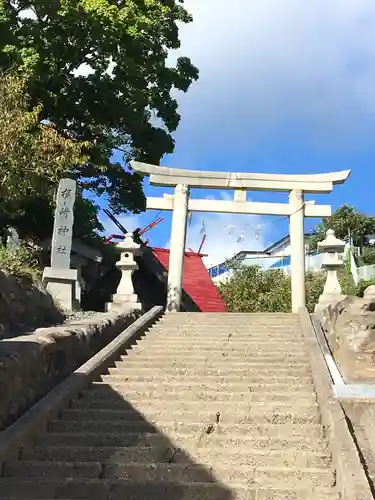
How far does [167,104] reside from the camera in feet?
57.5

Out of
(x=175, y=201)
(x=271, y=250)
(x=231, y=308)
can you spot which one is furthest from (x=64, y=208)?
(x=271, y=250)

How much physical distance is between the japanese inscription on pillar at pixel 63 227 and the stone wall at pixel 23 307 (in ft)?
4.42

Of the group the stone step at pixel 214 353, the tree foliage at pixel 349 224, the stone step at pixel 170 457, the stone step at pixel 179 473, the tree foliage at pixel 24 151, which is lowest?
the stone step at pixel 179 473

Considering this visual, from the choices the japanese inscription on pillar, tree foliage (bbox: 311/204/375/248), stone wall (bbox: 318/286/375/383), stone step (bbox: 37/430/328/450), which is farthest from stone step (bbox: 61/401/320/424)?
tree foliage (bbox: 311/204/375/248)

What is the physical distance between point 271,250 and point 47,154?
89.7 feet

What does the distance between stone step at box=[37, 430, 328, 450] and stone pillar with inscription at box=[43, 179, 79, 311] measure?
5.17 metres

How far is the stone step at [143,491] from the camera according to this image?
464cm

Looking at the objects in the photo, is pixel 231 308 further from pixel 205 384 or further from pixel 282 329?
pixel 205 384

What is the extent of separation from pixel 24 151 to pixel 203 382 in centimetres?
657

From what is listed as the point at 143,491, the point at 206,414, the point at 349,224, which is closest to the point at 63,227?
the point at 206,414

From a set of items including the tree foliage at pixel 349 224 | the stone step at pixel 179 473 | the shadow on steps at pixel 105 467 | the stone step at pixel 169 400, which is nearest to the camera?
the shadow on steps at pixel 105 467

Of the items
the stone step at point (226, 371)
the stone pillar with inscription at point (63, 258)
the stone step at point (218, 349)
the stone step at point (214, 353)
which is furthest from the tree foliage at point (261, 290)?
the stone step at point (226, 371)

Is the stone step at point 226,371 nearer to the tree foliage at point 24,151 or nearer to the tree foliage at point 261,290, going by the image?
the tree foliage at point 24,151

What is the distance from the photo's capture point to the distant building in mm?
25959
